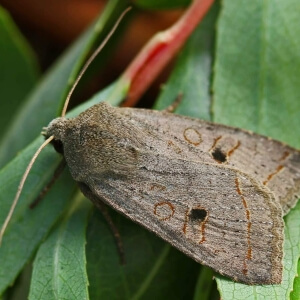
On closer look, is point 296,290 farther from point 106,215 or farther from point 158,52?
point 158,52

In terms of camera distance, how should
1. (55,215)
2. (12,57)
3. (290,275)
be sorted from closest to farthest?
(290,275)
(55,215)
(12,57)

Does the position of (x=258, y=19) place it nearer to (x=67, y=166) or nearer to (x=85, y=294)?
(x=67, y=166)

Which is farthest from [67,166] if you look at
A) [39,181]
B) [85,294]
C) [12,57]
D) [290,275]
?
[12,57]

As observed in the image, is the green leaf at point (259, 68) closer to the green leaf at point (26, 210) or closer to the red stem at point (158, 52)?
the red stem at point (158, 52)

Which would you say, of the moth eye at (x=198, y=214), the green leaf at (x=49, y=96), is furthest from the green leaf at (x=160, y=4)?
the moth eye at (x=198, y=214)

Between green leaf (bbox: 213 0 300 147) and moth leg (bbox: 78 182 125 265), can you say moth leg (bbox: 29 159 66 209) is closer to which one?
moth leg (bbox: 78 182 125 265)

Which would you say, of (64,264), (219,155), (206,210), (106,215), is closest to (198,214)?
(206,210)
